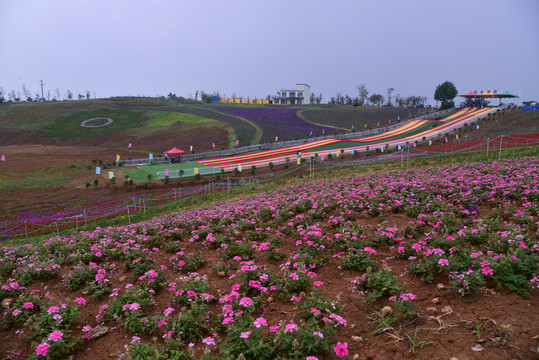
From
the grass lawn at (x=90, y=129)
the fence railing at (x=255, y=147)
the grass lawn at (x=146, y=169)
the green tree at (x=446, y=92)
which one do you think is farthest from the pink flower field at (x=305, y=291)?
the green tree at (x=446, y=92)

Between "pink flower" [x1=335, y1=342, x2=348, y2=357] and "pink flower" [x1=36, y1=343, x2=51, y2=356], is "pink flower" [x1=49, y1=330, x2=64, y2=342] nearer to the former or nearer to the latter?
"pink flower" [x1=36, y1=343, x2=51, y2=356]

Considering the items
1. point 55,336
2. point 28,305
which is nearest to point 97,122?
A: point 28,305

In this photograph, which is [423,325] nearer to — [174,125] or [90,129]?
[174,125]

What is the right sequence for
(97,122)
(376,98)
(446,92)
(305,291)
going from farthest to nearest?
(376,98)
(446,92)
(97,122)
(305,291)

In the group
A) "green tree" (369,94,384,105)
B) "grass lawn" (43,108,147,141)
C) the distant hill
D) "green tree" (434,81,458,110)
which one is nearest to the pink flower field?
the distant hill

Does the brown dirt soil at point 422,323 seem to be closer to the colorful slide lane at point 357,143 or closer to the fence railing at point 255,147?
the colorful slide lane at point 357,143

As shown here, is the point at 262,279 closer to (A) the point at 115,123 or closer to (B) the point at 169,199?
(B) the point at 169,199

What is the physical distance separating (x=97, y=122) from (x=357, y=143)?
48.9 metres

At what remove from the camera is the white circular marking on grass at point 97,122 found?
2251 inches

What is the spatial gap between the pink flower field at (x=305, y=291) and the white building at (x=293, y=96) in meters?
109

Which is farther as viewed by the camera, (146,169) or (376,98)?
(376,98)

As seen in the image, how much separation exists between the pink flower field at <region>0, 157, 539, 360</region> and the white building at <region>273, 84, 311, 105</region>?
4276 inches

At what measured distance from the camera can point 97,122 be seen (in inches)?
2319

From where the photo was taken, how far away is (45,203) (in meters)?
19.7
